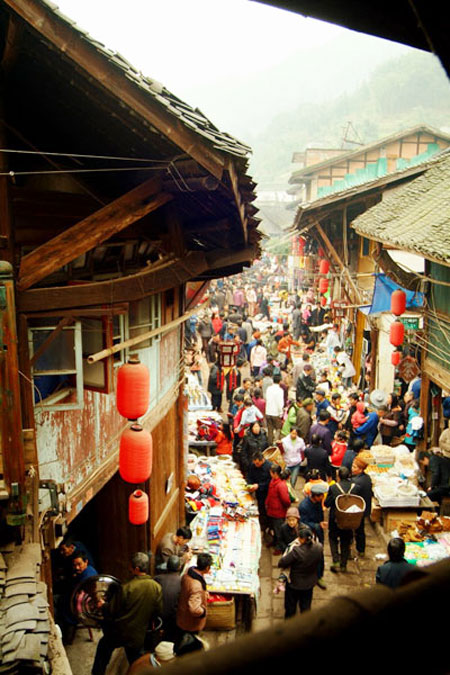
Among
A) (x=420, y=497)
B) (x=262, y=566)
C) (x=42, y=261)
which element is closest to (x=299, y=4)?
(x=42, y=261)

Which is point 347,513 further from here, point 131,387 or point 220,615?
point 131,387

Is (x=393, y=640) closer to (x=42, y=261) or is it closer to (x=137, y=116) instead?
(x=42, y=261)

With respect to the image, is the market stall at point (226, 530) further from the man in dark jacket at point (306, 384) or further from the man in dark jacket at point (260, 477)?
the man in dark jacket at point (306, 384)

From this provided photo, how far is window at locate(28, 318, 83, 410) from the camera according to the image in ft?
17.7

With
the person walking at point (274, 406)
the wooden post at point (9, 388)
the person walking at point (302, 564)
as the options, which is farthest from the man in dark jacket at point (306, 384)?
the wooden post at point (9, 388)

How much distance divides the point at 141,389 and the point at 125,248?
2.08m

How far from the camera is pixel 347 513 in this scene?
31.9ft

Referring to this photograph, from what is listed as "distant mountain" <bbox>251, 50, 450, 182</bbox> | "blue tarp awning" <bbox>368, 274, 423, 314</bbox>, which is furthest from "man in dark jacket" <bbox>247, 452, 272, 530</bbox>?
"distant mountain" <bbox>251, 50, 450, 182</bbox>

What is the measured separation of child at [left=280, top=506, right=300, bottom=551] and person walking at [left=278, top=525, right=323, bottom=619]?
3.11 feet

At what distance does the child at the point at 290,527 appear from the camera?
9383 mm

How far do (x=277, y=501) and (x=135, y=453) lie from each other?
17.2ft

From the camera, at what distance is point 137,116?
15.7 feet

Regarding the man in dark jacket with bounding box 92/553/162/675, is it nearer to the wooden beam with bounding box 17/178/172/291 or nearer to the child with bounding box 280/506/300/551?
the child with bounding box 280/506/300/551

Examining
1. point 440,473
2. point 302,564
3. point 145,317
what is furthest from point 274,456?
point 145,317
